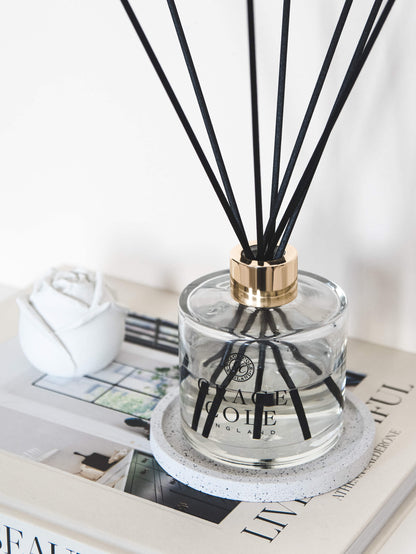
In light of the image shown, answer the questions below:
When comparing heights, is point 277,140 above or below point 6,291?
above

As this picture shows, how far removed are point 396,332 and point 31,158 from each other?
349 mm

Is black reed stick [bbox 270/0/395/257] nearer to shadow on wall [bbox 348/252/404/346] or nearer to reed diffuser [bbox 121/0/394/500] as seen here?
reed diffuser [bbox 121/0/394/500]

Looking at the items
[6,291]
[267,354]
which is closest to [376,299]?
[267,354]

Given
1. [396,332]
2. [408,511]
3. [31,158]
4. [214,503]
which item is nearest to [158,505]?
[214,503]

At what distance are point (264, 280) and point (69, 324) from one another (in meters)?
0.17

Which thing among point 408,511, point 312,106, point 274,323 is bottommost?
point 408,511

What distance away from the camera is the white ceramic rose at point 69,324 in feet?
1.99

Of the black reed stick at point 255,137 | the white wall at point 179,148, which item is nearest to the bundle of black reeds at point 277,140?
the black reed stick at point 255,137

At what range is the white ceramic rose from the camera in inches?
23.9

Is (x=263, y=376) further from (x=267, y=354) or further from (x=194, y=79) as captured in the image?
(x=194, y=79)

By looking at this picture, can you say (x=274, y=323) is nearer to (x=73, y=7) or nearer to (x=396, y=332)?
(x=396, y=332)

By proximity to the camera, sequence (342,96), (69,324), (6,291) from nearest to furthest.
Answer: (342,96) < (69,324) < (6,291)

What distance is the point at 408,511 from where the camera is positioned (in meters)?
0.52

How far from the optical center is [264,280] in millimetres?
488
